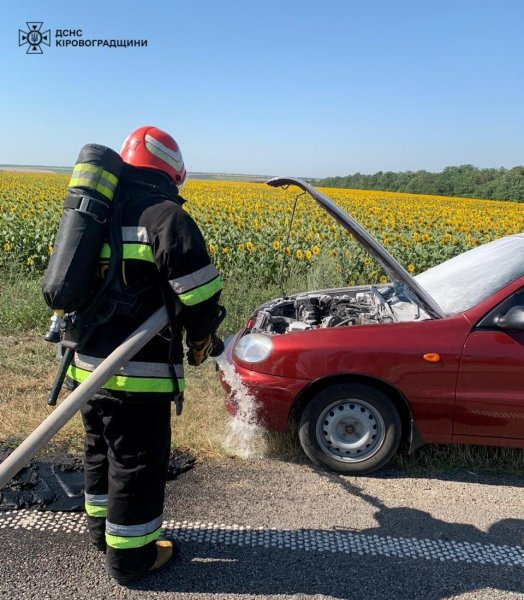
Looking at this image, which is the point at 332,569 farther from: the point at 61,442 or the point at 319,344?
the point at 61,442

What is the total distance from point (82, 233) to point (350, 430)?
2269 mm

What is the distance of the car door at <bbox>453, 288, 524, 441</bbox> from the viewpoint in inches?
136

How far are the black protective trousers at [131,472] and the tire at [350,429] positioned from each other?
4.44 feet

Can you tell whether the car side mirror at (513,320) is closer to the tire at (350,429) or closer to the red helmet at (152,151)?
the tire at (350,429)

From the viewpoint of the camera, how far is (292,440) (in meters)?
3.96

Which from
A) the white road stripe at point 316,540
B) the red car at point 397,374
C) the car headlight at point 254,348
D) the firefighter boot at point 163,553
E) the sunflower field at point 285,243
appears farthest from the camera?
the sunflower field at point 285,243

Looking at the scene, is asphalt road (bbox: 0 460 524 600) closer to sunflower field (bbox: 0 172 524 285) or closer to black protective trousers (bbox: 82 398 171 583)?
black protective trousers (bbox: 82 398 171 583)

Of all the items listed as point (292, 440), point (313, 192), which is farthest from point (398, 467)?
point (313, 192)

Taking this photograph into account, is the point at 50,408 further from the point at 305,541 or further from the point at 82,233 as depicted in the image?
the point at 82,233

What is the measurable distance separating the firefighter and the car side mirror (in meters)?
1.89

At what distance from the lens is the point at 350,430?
146 inches

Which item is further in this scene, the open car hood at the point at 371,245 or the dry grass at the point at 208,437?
the dry grass at the point at 208,437

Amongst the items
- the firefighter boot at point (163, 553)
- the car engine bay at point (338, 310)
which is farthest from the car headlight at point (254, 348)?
the firefighter boot at point (163, 553)

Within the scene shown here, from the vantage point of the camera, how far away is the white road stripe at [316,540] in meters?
2.87
